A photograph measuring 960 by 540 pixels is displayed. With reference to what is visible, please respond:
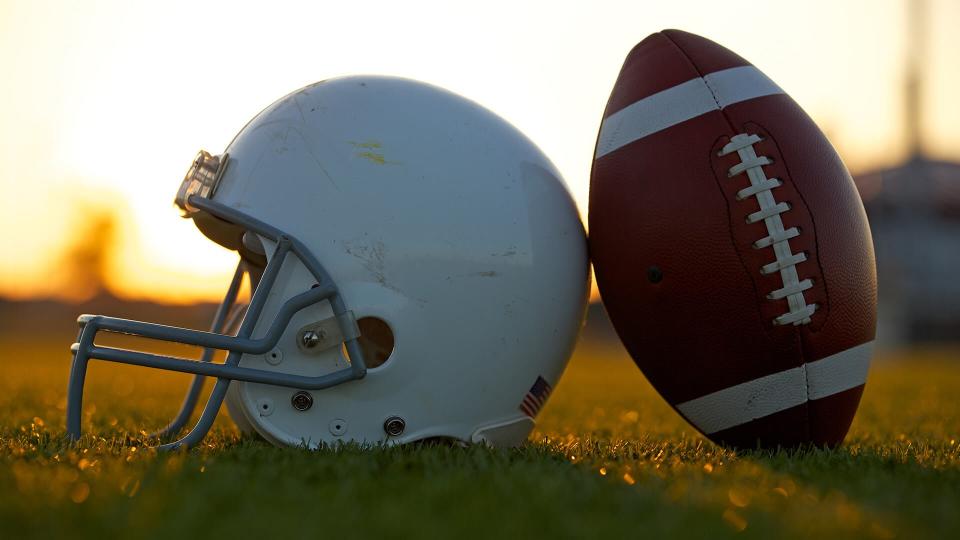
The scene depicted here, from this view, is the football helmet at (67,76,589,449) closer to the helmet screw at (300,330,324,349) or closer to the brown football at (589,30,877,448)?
the helmet screw at (300,330,324,349)

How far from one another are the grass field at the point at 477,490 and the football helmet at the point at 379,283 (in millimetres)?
148

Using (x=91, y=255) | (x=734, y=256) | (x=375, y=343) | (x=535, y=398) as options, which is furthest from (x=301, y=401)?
(x=91, y=255)

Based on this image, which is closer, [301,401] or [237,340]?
[237,340]

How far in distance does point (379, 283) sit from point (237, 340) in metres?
0.39

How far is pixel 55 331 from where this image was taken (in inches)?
1184

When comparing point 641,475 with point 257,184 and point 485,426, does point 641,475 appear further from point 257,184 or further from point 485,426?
point 257,184

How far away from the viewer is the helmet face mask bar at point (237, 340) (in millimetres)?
2361

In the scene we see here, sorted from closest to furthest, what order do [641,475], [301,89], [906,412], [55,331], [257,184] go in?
1. [641,475]
2. [257,184]
3. [301,89]
4. [906,412]
5. [55,331]

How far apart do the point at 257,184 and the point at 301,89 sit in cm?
37

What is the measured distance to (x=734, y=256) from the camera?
2.49 metres

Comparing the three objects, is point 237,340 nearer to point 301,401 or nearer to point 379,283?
point 301,401

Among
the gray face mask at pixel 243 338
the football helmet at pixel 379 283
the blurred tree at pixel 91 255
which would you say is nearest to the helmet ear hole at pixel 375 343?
the football helmet at pixel 379 283

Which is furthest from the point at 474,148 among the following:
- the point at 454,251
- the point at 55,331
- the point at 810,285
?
the point at 55,331

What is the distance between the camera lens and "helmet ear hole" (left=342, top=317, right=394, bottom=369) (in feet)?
8.67
